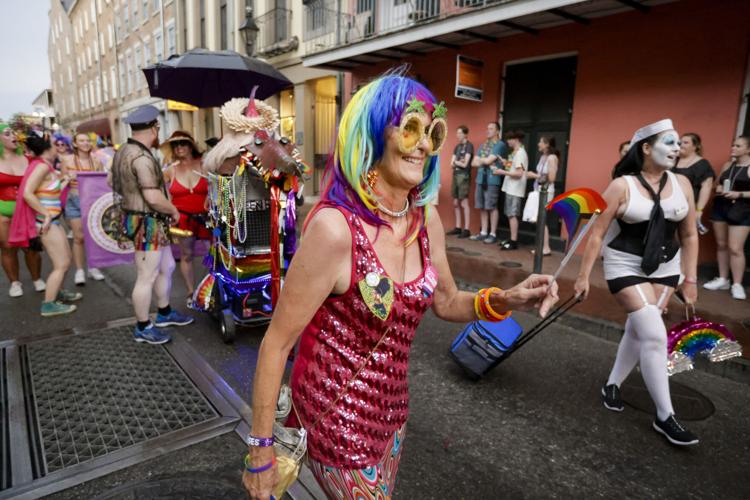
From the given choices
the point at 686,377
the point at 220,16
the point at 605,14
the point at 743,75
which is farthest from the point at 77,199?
the point at 220,16

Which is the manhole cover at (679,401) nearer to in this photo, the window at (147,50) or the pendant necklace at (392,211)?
the pendant necklace at (392,211)

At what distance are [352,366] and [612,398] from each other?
2854 mm

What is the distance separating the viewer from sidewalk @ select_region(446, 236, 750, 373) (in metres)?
4.99

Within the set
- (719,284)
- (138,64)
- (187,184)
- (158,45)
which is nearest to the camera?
(187,184)

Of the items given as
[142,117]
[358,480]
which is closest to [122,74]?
[142,117]

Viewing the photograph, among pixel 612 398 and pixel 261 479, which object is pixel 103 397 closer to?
pixel 261 479

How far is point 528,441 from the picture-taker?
303cm

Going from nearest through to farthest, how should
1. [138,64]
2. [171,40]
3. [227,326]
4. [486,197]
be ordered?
[227,326], [486,197], [171,40], [138,64]

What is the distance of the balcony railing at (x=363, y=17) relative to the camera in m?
10.1

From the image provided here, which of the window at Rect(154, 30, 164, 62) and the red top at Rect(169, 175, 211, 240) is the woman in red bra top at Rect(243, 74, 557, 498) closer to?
the red top at Rect(169, 175, 211, 240)

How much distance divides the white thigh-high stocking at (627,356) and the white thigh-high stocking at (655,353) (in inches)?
8.4

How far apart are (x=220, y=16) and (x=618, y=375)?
71.9 feet

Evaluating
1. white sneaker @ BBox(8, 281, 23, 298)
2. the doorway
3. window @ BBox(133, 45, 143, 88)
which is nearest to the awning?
window @ BBox(133, 45, 143, 88)

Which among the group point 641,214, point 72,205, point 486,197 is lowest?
point 72,205
